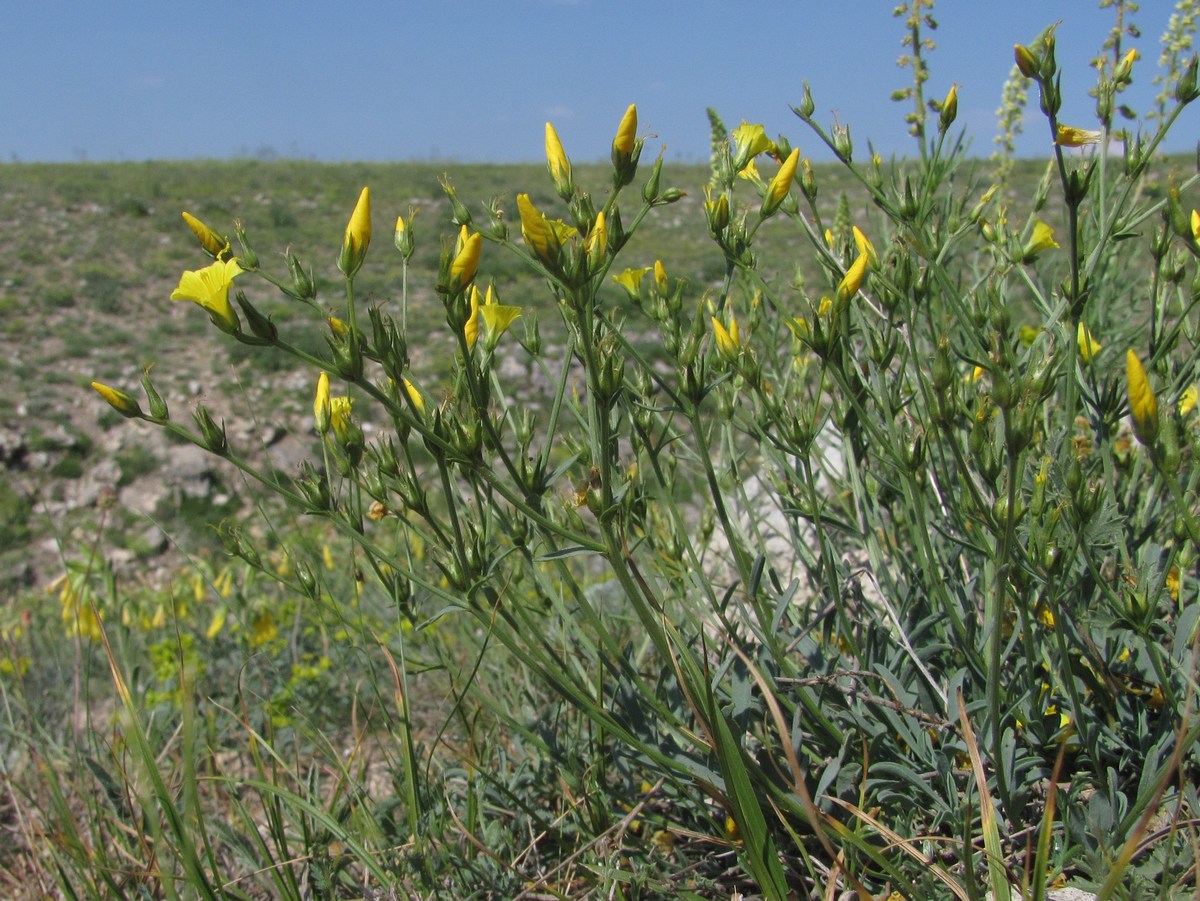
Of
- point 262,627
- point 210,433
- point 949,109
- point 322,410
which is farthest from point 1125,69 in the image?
point 262,627

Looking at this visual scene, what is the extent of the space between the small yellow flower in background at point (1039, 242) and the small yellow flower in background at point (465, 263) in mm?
1030

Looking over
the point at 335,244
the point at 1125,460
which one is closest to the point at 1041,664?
the point at 1125,460

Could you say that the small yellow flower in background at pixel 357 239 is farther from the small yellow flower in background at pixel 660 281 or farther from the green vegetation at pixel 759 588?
the small yellow flower in background at pixel 660 281

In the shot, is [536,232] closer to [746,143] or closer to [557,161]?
[557,161]

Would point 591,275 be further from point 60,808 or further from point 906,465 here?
point 60,808

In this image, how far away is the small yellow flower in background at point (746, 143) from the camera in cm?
145

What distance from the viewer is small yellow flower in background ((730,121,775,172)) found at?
57.0 inches

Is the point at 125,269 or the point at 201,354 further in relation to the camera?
the point at 125,269

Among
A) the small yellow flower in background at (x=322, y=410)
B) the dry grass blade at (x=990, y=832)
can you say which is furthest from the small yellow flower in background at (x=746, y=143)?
the dry grass blade at (x=990, y=832)

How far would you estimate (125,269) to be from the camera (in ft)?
49.8

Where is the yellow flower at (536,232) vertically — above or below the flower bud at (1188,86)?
below

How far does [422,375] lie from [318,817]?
9.54m

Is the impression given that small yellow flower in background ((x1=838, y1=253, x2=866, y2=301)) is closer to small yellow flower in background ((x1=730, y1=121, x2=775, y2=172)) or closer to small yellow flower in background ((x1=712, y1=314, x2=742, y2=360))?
small yellow flower in background ((x1=712, y1=314, x2=742, y2=360))

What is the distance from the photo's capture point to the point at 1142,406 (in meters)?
0.93
